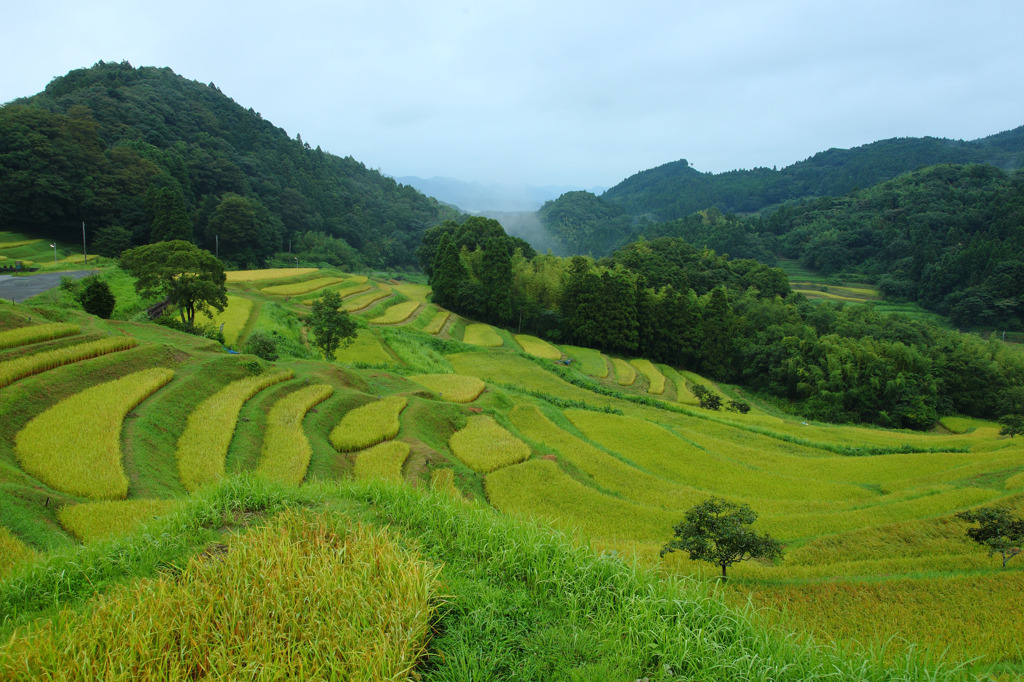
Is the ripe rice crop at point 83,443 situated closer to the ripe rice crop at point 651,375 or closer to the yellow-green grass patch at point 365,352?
the yellow-green grass patch at point 365,352

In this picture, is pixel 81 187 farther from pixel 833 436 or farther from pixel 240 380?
pixel 833 436

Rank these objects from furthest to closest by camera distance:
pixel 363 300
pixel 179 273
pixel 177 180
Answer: pixel 177 180, pixel 363 300, pixel 179 273

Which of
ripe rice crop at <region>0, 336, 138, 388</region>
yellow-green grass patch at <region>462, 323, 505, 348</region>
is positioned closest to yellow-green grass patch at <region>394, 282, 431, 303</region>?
yellow-green grass patch at <region>462, 323, 505, 348</region>

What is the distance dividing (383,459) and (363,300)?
2979cm

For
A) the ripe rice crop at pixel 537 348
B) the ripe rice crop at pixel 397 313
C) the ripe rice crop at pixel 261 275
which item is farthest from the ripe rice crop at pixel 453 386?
the ripe rice crop at pixel 261 275

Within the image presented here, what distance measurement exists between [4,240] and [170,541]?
4829cm

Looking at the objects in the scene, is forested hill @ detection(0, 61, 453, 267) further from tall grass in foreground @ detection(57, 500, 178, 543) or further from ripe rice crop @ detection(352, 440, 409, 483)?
tall grass in foreground @ detection(57, 500, 178, 543)

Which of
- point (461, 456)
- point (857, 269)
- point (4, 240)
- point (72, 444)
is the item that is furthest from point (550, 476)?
point (857, 269)

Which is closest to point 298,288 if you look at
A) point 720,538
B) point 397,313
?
point 397,313

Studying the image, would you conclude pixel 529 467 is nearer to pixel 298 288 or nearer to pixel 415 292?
pixel 298 288

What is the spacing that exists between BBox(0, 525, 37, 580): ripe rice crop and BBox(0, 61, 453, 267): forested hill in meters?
44.0

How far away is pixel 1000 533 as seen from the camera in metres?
8.27

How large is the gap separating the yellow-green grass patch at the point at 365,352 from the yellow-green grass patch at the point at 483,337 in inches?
326

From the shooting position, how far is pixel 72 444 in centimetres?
876
